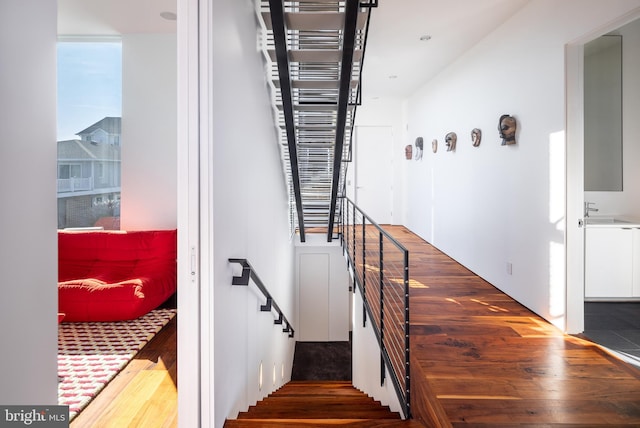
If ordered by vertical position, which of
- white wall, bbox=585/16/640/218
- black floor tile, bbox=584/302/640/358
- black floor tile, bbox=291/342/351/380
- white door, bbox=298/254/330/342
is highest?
white wall, bbox=585/16/640/218

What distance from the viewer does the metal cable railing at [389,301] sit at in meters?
1.99

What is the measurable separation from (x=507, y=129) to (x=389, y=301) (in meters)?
2.00

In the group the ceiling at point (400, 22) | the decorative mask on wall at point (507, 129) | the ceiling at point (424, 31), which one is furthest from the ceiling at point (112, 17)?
the decorative mask on wall at point (507, 129)

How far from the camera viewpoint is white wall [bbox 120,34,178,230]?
4.59 m

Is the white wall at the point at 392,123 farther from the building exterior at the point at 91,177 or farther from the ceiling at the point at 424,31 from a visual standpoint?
the building exterior at the point at 91,177

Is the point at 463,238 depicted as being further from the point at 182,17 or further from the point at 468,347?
the point at 182,17

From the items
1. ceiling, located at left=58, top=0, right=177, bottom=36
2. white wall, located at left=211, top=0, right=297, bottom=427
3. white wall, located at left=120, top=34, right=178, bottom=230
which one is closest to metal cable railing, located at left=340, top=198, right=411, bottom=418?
white wall, located at left=211, top=0, right=297, bottom=427

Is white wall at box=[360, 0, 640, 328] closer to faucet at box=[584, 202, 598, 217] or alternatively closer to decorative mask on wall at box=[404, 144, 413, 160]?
faucet at box=[584, 202, 598, 217]

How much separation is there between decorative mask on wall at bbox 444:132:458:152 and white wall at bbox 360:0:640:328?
7 centimetres

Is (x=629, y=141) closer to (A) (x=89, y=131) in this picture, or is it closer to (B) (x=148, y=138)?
(B) (x=148, y=138)

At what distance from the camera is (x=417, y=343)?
273cm

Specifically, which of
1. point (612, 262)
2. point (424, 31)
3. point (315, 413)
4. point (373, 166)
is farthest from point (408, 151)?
point (315, 413)

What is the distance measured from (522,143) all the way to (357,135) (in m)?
4.62

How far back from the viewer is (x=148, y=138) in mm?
4609
